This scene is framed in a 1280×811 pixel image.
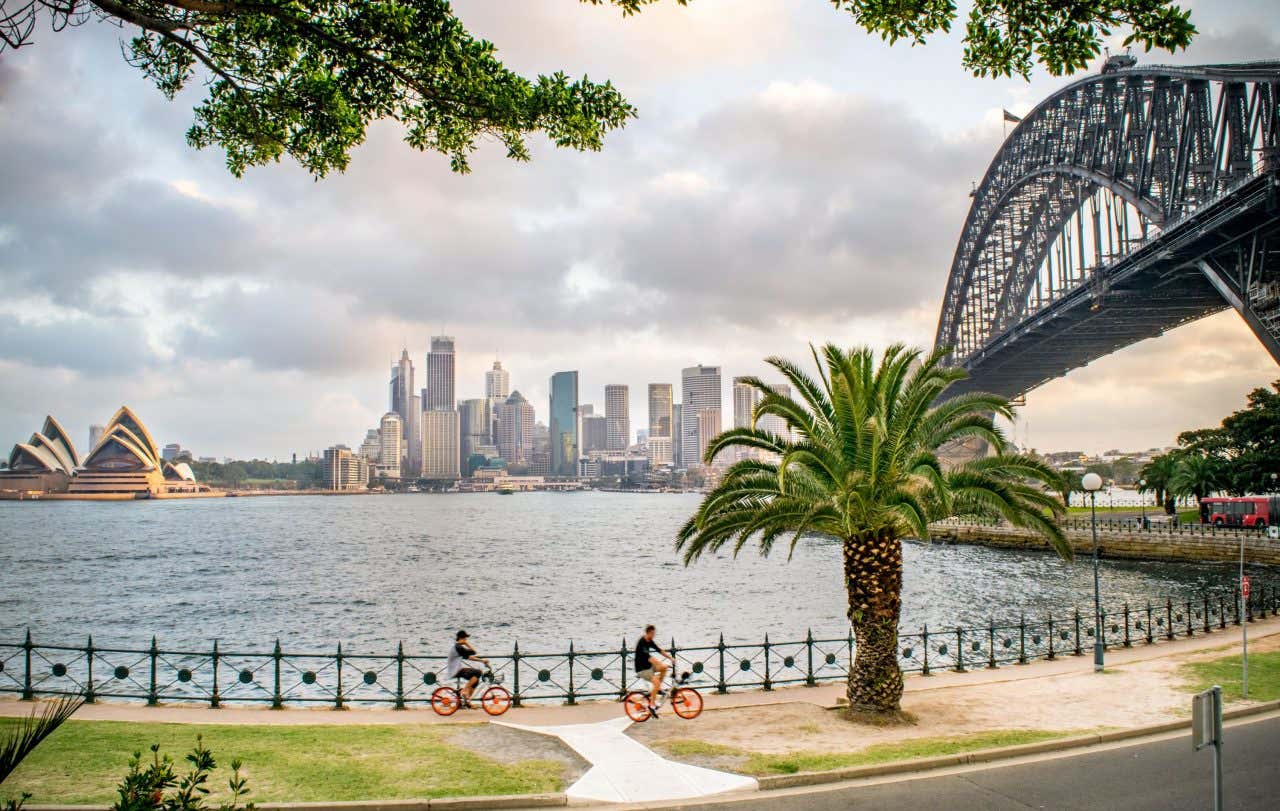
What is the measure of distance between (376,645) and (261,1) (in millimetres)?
35026

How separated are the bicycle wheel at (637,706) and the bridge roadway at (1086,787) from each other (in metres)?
4.56

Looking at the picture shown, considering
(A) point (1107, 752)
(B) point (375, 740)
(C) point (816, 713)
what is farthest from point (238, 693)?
(A) point (1107, 752)

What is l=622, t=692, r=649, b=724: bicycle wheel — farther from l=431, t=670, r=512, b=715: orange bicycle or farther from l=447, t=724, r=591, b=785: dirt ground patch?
l=431, t=670, r=512, b=715: orange bicycle

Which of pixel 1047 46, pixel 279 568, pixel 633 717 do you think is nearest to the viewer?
pixel 1047 46

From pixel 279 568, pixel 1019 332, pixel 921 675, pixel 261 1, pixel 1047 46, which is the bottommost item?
pixel 279 568

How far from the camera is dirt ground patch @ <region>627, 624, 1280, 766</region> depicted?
1495cm

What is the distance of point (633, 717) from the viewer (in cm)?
1652

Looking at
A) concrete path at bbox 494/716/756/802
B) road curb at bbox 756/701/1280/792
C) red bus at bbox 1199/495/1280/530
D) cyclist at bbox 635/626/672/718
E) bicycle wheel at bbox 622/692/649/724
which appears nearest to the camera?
concrete path at bbox 494/716/756/802

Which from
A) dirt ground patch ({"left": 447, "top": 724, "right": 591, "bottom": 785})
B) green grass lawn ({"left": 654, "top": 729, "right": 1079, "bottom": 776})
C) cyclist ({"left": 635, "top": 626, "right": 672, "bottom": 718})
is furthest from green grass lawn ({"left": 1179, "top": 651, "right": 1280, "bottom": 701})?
dirt ground patch ({"left": 447, "top": 724, "right": 591, "bottom": 785})

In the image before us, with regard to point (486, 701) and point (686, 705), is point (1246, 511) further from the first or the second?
point (486, 701)

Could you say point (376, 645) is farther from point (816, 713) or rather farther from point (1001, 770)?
point (1001, 770)

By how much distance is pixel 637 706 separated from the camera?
16.6m

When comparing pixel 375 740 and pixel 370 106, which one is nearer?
pixel 370 106

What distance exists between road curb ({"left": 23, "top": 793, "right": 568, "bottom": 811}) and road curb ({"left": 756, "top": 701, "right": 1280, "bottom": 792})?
128 inches
